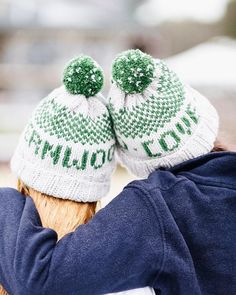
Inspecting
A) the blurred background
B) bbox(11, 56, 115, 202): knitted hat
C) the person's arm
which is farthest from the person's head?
the blurred background

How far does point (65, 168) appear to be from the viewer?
1260mm

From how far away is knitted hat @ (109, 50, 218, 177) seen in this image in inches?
48.6

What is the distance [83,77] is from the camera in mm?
1269

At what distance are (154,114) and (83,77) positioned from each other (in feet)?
0.56

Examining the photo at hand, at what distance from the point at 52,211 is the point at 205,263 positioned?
1.10 ft

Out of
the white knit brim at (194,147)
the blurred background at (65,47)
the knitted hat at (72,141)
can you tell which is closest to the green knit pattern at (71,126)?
the knitted hat at (72,141)

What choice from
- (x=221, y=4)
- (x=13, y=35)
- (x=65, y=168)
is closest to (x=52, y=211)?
(x=65, y=168)

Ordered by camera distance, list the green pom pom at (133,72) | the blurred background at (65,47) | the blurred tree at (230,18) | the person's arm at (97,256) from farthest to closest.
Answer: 1. the blurred tree at (230,18)
2. the blurred background at (65,47)
3. the green pom pom at (133,72)
4. the person's arm at (97,256)

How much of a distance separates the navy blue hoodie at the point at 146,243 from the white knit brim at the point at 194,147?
2.0 inches

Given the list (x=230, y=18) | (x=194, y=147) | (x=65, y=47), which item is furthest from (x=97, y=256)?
(x=230, y=18)

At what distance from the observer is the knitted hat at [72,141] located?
A: 4.09 feet

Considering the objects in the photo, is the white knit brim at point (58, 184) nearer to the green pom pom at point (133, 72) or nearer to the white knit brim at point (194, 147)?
the white knit brim at point (194, 147)

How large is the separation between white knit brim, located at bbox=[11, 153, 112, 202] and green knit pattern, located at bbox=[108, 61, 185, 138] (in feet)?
0.46

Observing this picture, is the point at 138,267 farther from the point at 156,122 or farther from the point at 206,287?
the point at 156,122
